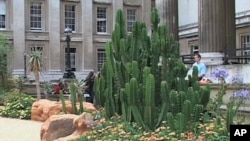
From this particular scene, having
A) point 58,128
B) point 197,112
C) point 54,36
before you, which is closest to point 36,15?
point 54,36

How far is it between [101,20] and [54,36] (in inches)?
216

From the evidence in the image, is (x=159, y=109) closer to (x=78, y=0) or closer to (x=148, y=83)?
(x=148, y=83)

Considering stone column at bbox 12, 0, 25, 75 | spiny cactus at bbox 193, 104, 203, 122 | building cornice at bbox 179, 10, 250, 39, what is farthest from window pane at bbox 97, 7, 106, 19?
spiny cactus at bbox 193, 104, 203, 122

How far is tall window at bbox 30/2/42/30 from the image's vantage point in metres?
44.9

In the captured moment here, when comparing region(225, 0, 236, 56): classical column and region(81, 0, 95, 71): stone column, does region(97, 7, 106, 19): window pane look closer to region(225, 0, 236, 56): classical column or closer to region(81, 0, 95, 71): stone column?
region(81, 0, 95, 71): stone column

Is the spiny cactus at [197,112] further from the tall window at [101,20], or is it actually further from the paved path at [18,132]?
the tall window at [101,20]

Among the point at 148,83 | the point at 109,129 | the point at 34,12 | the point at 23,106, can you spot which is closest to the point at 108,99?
the point at 109,129

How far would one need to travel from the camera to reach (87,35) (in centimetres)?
4631

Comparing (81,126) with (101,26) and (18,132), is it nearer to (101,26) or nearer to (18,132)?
(18,132)

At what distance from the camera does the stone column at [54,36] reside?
44.6 m

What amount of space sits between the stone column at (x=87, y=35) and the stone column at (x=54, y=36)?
8.11 feet

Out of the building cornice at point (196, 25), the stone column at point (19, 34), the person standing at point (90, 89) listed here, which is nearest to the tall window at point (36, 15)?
the stone column at point (19, 34)

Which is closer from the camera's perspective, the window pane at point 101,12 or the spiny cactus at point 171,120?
the spiny cactus at point 171,120

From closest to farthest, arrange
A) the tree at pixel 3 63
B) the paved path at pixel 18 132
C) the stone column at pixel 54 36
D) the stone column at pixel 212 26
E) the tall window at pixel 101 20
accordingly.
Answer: the paved path at pixel 18 132 < the stone column at pixel 212 26 < the tree at pixel 3 63 < the stone column at pixel 54 36 < the tall window at pixel 101 20
